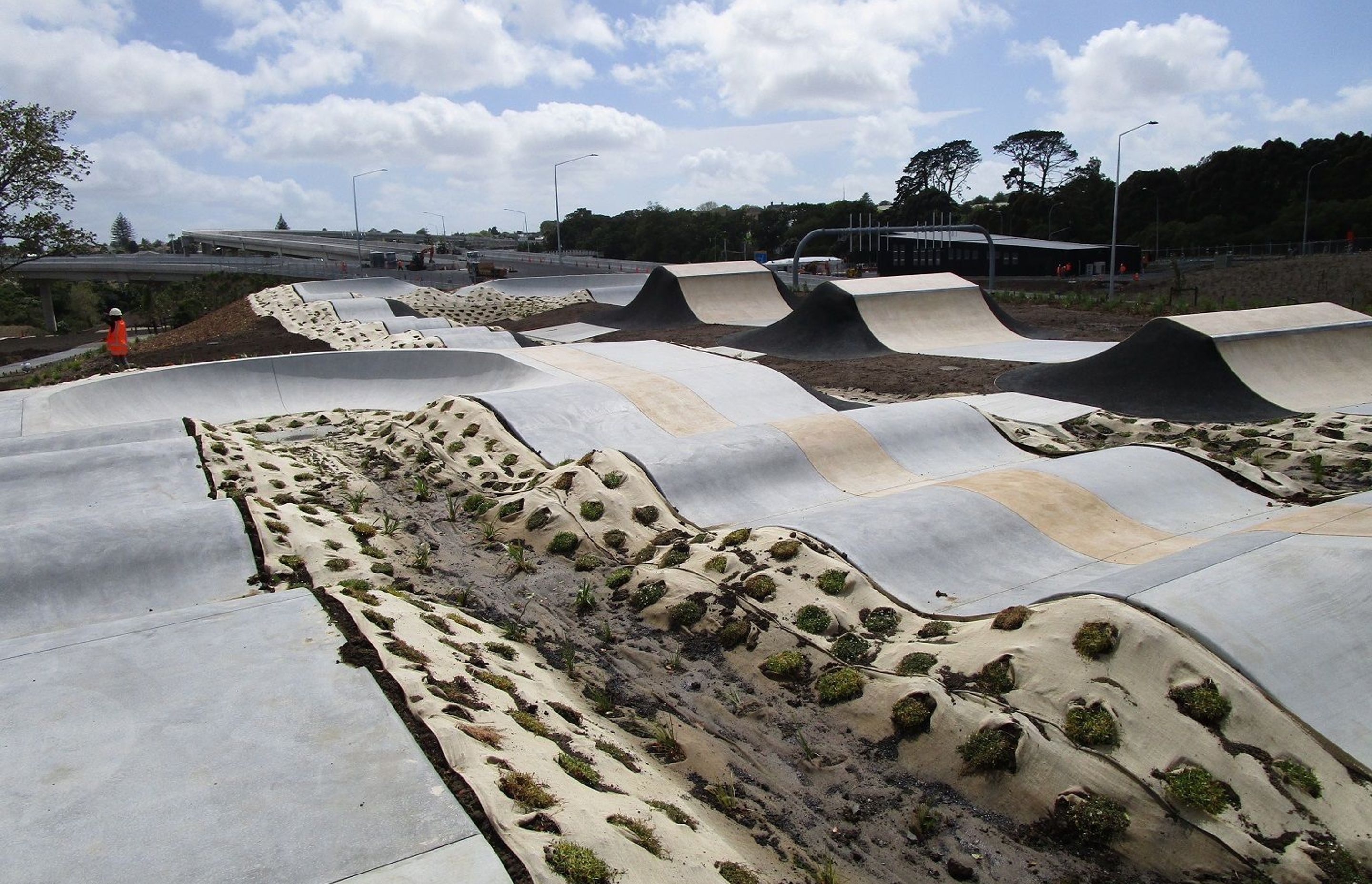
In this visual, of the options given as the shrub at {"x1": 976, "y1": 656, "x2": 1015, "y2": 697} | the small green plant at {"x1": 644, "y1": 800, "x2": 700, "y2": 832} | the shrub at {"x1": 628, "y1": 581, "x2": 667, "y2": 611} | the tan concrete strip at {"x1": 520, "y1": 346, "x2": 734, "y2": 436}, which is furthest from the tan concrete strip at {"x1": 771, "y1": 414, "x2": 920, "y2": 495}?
the small green plant at {"x1": 644, "y1": 800, "x2": 700, "y2": 832}

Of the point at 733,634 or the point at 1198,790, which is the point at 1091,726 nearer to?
the point at 1198,790

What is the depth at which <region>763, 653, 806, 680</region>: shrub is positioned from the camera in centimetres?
619

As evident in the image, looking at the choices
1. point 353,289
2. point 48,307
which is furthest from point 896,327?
point 48,307

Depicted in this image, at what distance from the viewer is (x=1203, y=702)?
478cm

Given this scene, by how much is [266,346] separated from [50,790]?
20.4 m

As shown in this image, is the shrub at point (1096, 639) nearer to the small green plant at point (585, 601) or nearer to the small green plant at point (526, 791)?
the small green plant at point (526, 791)

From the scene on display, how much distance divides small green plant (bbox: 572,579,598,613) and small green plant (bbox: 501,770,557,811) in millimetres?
3211

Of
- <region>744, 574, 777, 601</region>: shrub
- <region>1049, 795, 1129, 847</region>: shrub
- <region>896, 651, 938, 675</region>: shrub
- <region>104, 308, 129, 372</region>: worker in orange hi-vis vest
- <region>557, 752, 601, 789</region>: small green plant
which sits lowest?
<region>1049, 795, 1129, 847</region>: shrub

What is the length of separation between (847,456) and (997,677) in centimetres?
551

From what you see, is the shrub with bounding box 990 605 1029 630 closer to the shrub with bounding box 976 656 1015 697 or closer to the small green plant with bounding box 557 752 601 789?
the shrub with bounding box 976 656 1015 697

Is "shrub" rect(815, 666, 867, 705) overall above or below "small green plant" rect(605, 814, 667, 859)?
below

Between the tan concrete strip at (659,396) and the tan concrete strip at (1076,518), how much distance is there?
4.32 m

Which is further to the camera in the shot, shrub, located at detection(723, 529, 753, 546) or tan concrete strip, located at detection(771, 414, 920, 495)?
tan concrete strip, located at detection(771, 414, 920, 495)

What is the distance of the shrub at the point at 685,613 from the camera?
6.99 metres
